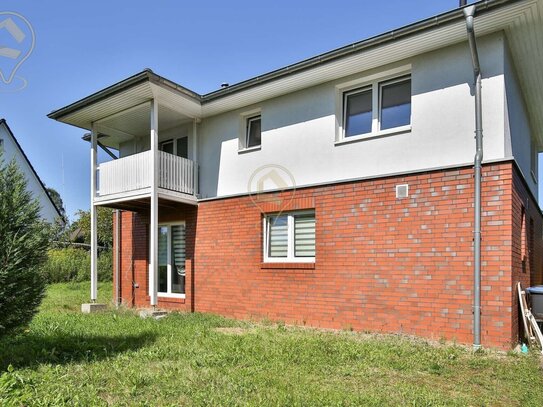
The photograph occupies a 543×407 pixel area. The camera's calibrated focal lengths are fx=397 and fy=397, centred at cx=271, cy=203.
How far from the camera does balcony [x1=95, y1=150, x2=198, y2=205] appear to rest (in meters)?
9.69

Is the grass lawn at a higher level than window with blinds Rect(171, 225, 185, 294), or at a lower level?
lower

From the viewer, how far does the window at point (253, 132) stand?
10.0 metres

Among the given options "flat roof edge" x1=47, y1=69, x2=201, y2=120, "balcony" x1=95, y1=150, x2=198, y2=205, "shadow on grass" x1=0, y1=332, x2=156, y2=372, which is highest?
"flat roof edge" x1=47, y1=69, x2=201, y2=120

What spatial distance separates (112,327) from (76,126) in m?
6.56

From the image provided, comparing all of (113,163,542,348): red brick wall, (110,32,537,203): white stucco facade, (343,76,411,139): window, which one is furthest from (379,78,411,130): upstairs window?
(113,163,542,348): red brick wall

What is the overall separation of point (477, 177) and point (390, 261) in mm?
2061

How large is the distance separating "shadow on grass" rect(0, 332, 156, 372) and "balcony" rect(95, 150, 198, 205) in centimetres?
381

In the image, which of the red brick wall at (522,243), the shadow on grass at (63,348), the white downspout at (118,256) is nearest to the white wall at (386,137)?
the red brick wall at (522,243)

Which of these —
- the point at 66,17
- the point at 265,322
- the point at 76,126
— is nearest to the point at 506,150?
the point at 265,322

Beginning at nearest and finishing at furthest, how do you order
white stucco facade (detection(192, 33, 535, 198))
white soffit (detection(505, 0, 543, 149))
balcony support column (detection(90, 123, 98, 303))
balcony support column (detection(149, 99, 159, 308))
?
white soffit (detection(505, 0, 543, 149)), white stucco facade (detection(192, 33, 535, 198)), balcony support column (detection(149, 99, 159, 308)), balcony support column (detection(90, 123, 98, 303))

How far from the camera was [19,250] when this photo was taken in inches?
186

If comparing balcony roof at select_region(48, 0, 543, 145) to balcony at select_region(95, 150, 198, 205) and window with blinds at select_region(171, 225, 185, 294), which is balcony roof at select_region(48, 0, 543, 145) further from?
window with blinds at select_region(171, 225, 185, 294)

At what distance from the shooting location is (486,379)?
4684 mm

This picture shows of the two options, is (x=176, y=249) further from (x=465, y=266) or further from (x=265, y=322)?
(x=465, y=266)
